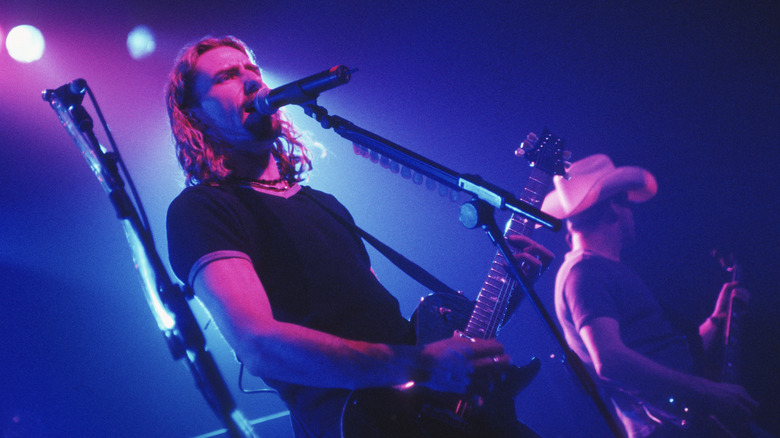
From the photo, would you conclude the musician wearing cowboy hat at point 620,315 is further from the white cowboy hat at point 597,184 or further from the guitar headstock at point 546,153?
the guitar headstock at point 546,153

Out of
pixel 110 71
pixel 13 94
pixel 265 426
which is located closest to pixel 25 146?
pixel 13 94

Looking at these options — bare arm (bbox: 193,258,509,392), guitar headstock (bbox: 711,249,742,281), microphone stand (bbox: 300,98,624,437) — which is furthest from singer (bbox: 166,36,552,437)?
guitar headstock (bbox: 711,249,742,281)

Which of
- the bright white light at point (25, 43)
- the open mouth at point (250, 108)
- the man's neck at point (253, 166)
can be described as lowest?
the man's neck at point (253, 166)

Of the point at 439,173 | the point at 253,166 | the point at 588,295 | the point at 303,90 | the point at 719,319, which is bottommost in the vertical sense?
the point at 719,319

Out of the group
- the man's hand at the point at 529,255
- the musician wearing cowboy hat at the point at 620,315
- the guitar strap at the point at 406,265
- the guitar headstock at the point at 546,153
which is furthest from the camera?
the musician wearing cowboy hat at the point at 620,315

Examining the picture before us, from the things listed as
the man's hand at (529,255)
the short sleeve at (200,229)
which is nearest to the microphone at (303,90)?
the short sleeve at (200,229)

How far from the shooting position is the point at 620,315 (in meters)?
3.17

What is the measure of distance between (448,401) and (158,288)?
99cm

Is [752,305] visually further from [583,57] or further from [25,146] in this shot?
[25,146]

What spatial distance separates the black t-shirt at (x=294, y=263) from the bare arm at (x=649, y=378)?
75.7 inches

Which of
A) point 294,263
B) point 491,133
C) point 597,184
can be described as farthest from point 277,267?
point 597,184

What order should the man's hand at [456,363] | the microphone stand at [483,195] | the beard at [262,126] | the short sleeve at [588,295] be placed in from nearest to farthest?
the man's hand at [456,363]
the microphone stand at [483,195]
the beard at [262,126]
the short sleeve at [588,295]

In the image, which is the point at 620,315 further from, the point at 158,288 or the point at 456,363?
the point at 158,288

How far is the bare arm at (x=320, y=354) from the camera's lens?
1.16m
